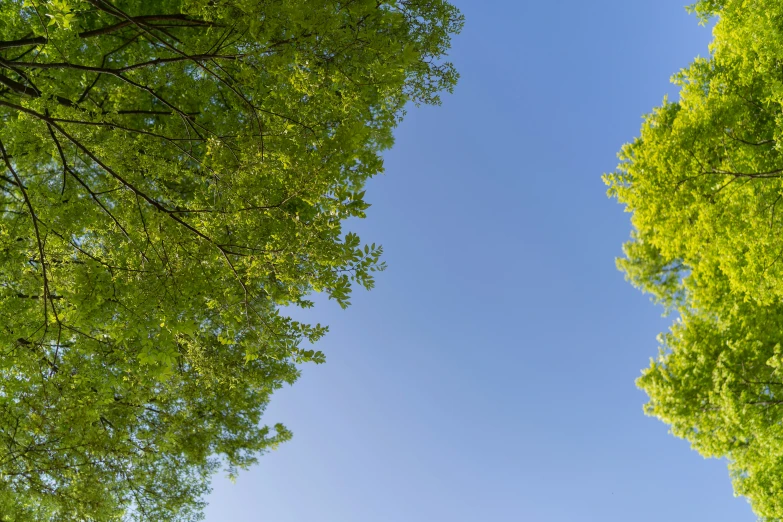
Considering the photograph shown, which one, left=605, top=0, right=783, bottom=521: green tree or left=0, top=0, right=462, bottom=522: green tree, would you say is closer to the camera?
left=0, top=0, right=462, bottom=522: green tree

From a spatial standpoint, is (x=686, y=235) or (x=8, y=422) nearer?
(x=8, y=422)

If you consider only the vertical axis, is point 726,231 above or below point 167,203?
below

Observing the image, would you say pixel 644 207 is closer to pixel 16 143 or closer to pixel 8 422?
pixel 16 143

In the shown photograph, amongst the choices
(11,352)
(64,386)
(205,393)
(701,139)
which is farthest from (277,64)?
(701,139)

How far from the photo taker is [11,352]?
668 cm

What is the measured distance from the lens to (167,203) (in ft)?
31.3

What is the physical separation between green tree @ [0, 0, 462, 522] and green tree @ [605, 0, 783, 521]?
7560 mm

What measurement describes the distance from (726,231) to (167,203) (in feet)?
44.6

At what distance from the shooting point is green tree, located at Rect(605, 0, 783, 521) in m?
10.3

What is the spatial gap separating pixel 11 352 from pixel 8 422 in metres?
1.89

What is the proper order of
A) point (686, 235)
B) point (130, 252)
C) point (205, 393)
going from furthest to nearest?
point (686, 235), point (205, 393), point (130, 252)

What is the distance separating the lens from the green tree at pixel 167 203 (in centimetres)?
529

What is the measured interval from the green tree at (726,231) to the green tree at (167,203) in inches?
298

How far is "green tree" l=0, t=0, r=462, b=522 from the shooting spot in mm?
5293
